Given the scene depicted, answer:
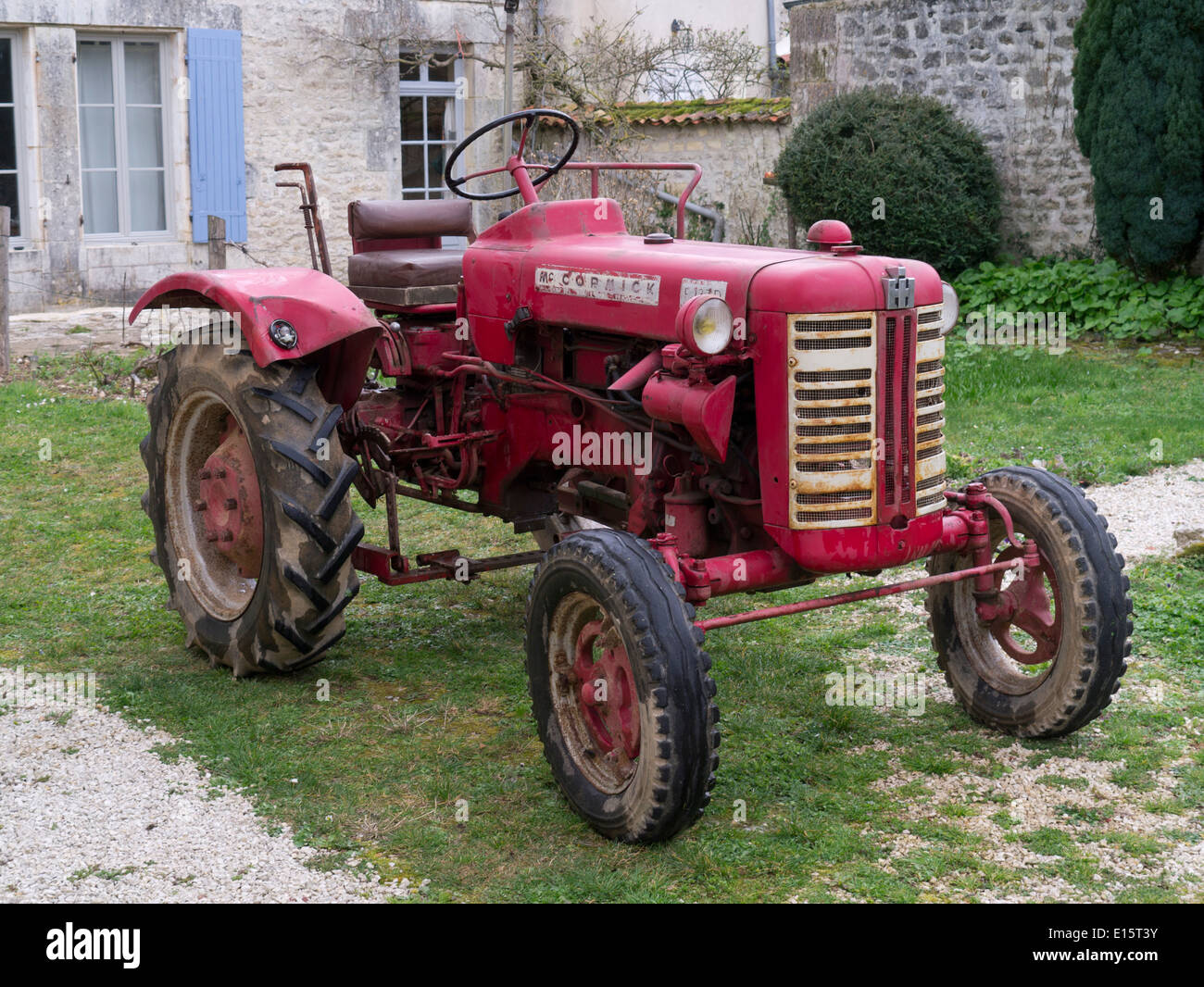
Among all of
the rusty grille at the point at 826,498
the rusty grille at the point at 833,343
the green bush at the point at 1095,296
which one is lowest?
the rusty grille at the point at 826,498

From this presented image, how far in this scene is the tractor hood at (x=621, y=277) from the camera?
3.59 meters

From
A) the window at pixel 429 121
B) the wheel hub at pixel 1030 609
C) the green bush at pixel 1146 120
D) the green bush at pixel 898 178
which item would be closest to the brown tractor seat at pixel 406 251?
the wheel hub at pixel 1030 609

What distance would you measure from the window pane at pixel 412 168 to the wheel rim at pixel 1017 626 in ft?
36.7

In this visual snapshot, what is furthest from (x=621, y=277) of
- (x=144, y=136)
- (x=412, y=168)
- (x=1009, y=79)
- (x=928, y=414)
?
(x=412, y=168)

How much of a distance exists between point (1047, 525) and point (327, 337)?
2.25 m

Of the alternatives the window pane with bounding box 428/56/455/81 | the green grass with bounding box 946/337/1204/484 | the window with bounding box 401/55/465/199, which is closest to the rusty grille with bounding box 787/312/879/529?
the green grass with bounding box 946/337/1204/484

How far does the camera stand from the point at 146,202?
12859mm

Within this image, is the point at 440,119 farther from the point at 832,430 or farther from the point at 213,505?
the point at 832,430

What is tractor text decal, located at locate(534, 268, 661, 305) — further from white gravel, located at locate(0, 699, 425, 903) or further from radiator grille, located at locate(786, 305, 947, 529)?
white gravel, located at locate(0, 699, 425, 903)

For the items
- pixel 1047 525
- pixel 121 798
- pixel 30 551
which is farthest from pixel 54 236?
pixel 1047 525

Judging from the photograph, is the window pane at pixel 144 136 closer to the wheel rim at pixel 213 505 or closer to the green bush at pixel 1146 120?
the green bush at pixel 1146 120

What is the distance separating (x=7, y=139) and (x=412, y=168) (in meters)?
4.03

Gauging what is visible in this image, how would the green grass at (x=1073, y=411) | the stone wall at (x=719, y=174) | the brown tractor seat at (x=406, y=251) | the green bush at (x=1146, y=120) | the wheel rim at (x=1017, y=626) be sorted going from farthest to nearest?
1. the stone wall at (x=719, y=174)
2. the green bush at (x=1146, y=120)
3. the green grass at (x=1073, y=411)
4. the brown tractor seat at (x=406, y=251)
5. the wheel rim at (x=1017, y=626)

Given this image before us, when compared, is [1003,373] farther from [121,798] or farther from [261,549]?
[121,798]
